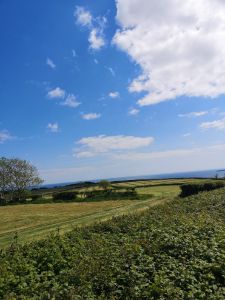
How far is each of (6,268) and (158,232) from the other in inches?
217

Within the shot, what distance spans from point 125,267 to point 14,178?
75.3 m

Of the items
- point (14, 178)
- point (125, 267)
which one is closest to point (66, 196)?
point (14, 178)

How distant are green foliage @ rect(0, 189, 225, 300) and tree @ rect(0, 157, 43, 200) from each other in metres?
70.2

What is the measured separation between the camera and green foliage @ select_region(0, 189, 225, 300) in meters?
7.98

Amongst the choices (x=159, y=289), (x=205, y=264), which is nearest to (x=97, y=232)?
(x=205, y=264)

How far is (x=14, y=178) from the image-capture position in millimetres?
80938

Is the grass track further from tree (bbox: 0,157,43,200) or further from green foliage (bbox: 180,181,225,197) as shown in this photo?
tree (bbox: 0,157,43,200)

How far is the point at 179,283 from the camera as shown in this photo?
8219 millimetres

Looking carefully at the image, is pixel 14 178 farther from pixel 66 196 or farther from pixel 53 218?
pixel 53 218

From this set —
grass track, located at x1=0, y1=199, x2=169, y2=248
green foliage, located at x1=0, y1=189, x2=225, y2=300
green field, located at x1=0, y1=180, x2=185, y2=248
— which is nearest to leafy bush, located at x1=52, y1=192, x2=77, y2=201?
green field, located at x1=0, y1=180, x2=185, y2=248

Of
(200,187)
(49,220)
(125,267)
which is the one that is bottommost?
(49,220)

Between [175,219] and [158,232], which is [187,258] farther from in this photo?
[175,219]

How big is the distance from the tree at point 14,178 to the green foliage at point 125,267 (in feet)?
230

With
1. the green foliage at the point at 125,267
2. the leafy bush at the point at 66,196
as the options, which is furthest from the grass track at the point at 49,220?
the leafy bush at the point at 66,196
